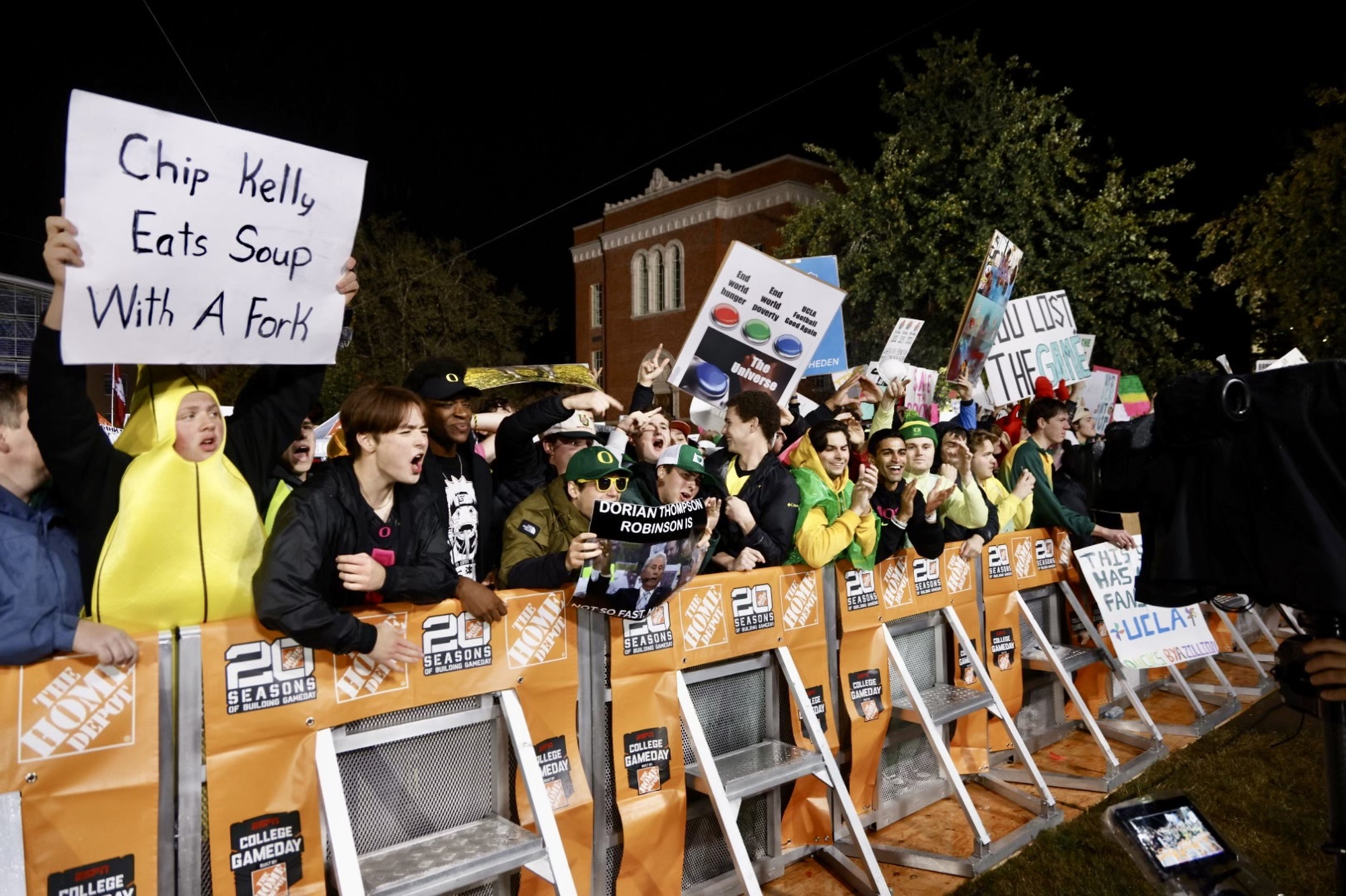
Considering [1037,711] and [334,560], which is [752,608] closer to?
[334,560]

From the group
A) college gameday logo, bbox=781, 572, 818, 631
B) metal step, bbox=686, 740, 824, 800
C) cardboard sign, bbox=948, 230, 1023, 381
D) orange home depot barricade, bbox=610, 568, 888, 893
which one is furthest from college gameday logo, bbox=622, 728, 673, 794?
cardboard sign, bbox=948, 230, 1023, 381

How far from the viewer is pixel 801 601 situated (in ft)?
13.7

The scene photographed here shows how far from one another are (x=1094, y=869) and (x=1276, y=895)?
1.54 m

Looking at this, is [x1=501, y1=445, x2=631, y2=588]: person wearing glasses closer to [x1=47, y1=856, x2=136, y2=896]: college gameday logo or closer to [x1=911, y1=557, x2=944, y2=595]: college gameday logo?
[x1=47, y1=856, x2=136, y2=896]: college gameday logo

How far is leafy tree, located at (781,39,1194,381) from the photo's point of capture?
1636 centimetres

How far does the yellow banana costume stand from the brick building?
84.3 ft

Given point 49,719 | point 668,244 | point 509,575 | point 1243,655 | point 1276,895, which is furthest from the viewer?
point 668,244

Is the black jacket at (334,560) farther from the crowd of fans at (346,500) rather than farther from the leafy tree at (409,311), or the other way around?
the leafy tree at (409,311)

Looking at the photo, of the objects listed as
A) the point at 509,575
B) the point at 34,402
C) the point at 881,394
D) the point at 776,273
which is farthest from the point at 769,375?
the point at 34,402

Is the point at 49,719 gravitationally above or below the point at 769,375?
below

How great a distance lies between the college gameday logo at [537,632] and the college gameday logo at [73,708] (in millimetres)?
1216

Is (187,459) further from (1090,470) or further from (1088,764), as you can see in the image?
(1088,764)

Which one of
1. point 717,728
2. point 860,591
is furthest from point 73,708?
point 860,591

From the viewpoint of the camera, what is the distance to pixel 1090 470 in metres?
2.80
